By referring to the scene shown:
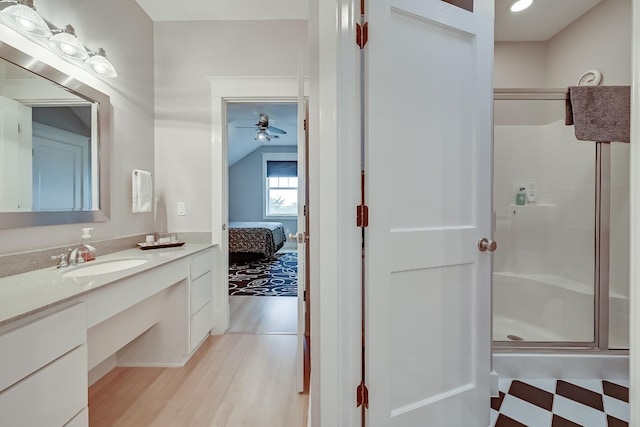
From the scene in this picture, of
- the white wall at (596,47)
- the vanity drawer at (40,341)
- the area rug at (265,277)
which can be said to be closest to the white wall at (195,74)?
the area rug at (265,277)

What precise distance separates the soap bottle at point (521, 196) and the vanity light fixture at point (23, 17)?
3430 mm

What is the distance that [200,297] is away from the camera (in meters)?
2.38

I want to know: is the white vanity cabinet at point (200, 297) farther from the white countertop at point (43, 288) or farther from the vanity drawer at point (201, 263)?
the white countertop at point (43, 288)

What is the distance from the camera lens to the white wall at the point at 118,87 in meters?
1.62

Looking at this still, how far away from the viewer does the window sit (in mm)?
7555

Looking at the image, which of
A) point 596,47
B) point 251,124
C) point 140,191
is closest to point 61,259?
point 140,191

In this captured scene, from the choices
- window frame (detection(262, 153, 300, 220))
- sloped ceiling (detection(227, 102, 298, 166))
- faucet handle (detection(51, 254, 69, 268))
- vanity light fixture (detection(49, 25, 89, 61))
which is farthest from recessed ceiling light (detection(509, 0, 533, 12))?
window frame (detection(262, 153, 300, 220))

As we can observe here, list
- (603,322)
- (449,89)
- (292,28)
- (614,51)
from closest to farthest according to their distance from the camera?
(449,89) → (603,322) → (614,51) → (292,28)

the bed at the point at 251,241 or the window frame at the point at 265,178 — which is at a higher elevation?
the window frame at the point at 265,178

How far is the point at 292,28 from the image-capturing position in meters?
2.62

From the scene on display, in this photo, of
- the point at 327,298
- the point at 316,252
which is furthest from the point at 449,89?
the point at 327,298

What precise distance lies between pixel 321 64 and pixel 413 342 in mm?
1219

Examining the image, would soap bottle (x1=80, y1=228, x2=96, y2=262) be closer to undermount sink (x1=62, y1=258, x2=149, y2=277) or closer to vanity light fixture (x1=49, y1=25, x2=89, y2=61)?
undermount sink (x1=62, y1=258, x2=149, y2=277)

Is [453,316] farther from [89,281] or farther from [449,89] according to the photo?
[89,281]
